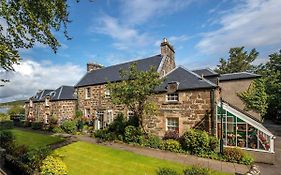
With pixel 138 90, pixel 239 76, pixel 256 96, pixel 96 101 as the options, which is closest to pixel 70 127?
pixel 96 101

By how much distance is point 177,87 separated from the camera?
17.6 meters

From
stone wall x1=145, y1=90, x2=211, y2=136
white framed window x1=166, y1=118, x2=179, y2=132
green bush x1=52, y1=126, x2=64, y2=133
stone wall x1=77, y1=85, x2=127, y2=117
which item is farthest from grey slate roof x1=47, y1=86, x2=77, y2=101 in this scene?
white framed window x1=166, y1=118, x2=179, y2=132

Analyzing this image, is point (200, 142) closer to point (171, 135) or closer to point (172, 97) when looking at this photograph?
point (171, 135)

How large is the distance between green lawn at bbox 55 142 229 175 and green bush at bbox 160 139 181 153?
2678 mm

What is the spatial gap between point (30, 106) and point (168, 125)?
27.8m

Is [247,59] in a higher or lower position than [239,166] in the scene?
higher

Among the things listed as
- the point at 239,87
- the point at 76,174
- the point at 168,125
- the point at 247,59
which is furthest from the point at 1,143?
the point at 247,59

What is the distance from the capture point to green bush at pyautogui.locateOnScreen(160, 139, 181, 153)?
52.1ft

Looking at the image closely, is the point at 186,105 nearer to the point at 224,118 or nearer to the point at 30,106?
the point at 224,118

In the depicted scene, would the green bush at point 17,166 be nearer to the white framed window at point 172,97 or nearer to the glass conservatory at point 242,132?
the white framed window at point 172,97

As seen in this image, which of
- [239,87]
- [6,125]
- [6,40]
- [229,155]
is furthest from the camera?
[6,125]

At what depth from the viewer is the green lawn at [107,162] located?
11640 mm

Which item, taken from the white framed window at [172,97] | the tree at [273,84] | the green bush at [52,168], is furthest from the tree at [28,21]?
the tree at [273,84]

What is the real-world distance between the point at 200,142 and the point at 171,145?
2.55m
